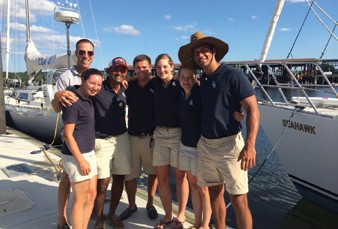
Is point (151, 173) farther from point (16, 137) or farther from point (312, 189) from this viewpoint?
point (16, 137)

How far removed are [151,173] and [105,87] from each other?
3.78ft

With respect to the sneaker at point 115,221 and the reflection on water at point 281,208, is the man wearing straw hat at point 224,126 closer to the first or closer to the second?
the sneaker at point 115,221

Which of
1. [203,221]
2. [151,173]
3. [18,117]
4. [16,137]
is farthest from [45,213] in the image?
[18,117]

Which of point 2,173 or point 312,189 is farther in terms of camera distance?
point 312,189

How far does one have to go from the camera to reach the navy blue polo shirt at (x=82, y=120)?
2.78m

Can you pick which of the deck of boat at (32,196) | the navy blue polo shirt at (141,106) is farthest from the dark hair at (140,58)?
the deck of boat at (32,196)

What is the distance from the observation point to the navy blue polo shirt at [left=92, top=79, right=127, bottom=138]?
320 cm

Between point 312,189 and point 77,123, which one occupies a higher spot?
point 77,123

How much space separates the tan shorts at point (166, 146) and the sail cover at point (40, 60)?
794 centimetres

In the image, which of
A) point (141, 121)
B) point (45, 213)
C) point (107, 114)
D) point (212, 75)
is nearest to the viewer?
point (212, 75)

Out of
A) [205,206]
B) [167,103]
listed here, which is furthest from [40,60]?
[205,206]

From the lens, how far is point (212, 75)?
2.85m

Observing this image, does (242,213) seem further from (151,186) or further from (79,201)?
(79,201)

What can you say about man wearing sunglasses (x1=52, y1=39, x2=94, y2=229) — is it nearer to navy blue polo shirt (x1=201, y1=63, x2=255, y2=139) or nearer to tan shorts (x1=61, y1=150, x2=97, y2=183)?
tan shorts (x1=61, y1=150, x2=97, y2=183)
